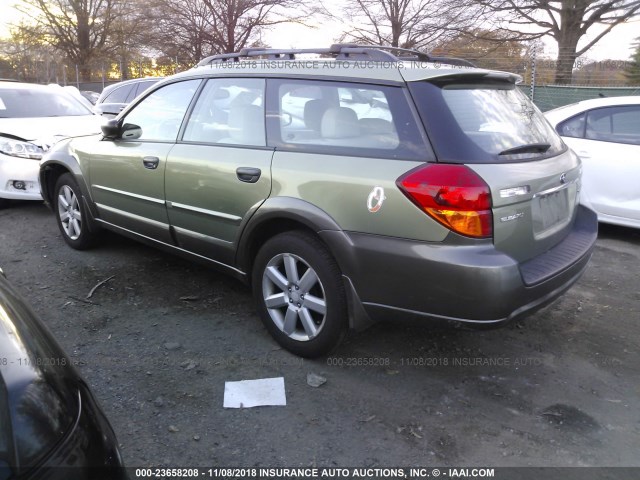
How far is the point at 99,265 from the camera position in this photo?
4695mm

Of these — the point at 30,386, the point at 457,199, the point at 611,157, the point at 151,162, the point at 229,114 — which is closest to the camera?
the point at 30,386

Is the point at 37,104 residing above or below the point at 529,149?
above

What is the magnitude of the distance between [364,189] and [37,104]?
634 centimetres

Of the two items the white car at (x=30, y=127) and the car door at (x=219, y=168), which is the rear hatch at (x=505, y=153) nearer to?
the car door at (x=219, y=168)

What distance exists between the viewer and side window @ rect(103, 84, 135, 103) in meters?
10.7

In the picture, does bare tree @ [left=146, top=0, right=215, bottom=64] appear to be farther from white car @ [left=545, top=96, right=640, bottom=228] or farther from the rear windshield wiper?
the rear windshield wiper

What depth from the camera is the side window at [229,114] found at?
11.0 feet

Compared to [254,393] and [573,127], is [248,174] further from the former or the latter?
[573,127]

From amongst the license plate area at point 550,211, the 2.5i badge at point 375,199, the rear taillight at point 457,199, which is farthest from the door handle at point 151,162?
the license plate area at point 550,211

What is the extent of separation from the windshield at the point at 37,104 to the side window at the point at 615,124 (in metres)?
6.60

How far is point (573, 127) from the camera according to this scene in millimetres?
5695

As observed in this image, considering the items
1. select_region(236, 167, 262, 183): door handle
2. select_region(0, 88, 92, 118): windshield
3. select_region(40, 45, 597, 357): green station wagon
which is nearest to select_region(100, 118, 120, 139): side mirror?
select_region(40, 45, 597, 357): green station wagon

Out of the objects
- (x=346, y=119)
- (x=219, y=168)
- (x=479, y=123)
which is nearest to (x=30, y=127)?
(x=219, y=168)

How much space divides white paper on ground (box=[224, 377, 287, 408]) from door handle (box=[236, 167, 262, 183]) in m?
1.19
